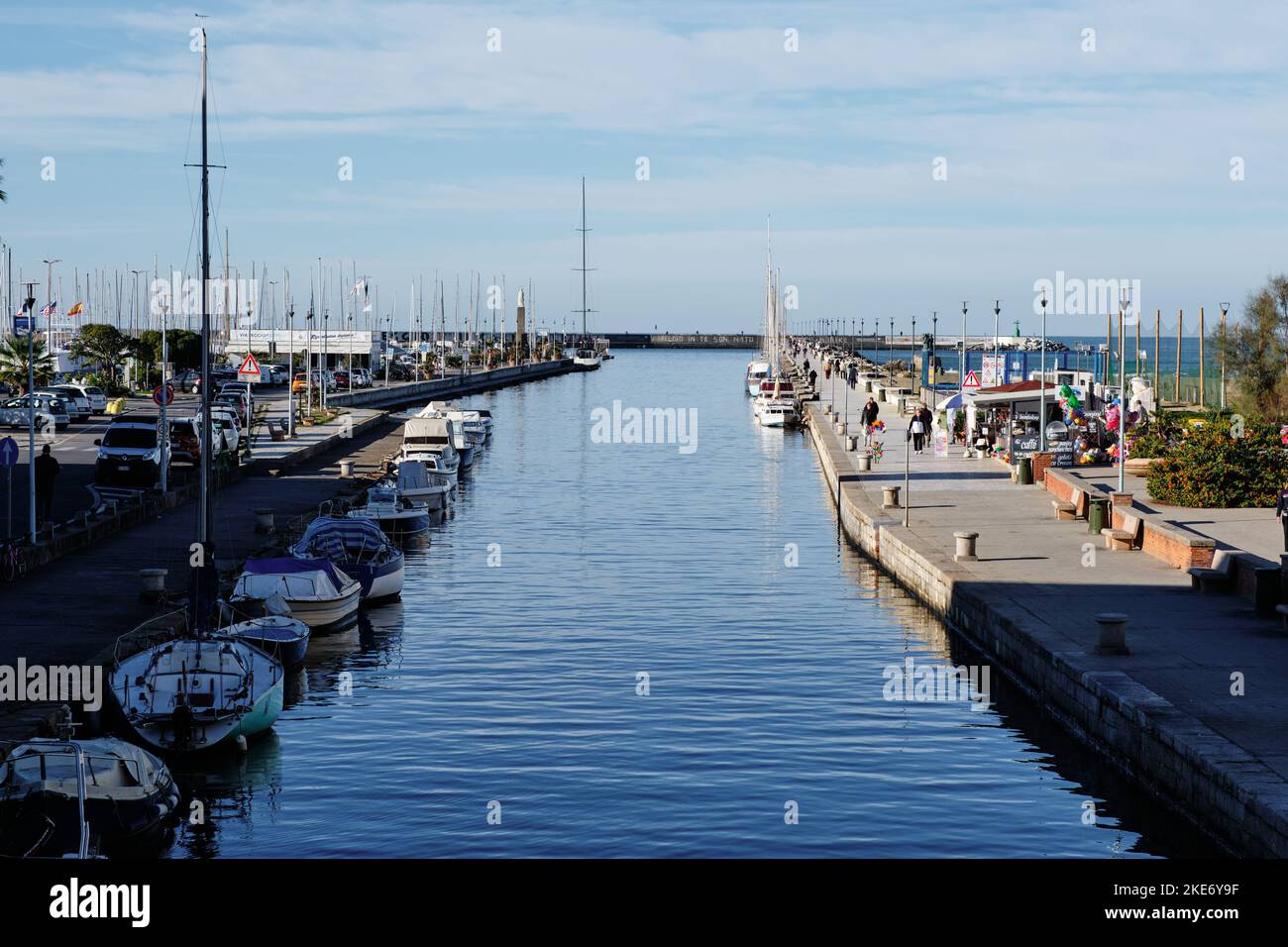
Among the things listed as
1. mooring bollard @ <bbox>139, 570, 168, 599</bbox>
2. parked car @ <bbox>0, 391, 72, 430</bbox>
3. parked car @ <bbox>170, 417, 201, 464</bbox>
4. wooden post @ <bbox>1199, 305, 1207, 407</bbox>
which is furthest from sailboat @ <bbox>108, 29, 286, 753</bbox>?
wooden post @ <bbox>1199, 305, 1207, 407</bbox>

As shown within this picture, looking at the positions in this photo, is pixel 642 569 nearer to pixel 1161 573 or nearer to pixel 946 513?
pixel 946 513

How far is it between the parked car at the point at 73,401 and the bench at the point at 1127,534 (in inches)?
2175

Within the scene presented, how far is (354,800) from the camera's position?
862 inches

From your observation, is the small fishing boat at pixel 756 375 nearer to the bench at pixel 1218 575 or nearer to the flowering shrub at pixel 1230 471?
the flowering shrub at pixel 1230 471

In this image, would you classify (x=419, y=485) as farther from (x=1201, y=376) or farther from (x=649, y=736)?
(x=1201, y=376)

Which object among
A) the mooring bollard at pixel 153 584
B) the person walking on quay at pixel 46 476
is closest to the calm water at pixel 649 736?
the mooring bollard at pixel 153 584

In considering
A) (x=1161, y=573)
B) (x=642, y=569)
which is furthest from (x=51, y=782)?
(x=642, y=569)

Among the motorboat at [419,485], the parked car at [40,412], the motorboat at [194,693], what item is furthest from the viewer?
the parked car at [40,412]

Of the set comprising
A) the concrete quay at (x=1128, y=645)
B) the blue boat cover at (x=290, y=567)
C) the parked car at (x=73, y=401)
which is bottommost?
the concrete quay at (x=1128, y=645)

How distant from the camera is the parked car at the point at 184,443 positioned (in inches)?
2240

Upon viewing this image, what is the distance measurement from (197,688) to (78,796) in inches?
228

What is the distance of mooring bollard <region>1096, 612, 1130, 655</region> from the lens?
2478cm

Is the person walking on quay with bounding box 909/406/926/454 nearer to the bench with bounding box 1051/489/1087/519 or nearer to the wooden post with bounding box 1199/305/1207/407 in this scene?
the bench with bounding box 1051/489/1087/519
